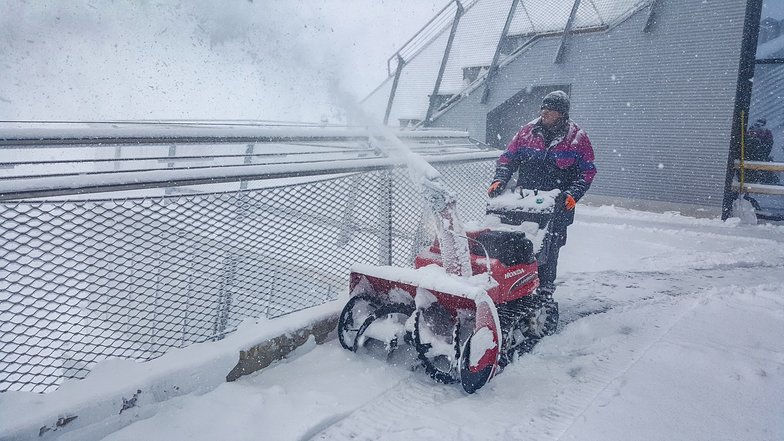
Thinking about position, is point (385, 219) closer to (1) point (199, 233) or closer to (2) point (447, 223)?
(2) point (447, 223)

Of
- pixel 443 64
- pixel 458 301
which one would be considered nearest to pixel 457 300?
pixel 458 301

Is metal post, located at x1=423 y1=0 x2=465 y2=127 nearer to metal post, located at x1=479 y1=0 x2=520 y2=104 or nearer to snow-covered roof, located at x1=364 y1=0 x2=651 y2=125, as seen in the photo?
snow-covered roof, located at x1=364 y1=0 x2=651 y2=125

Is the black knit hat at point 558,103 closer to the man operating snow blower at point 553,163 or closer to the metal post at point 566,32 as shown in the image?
the man operating snow blower at point 553,163

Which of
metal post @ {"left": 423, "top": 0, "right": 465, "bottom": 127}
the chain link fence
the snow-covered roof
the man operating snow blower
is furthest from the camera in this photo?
metal post @ {"left": 423, "top": 0, "right": 465, "bottom": 127}

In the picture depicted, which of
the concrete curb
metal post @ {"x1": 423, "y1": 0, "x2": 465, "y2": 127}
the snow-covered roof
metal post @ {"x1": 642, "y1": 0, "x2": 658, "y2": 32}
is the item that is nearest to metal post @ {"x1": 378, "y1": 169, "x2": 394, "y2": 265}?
the concrete curb

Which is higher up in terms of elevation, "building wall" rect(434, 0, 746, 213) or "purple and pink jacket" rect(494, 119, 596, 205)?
"building wall" rect(434, 0, 746, 213)

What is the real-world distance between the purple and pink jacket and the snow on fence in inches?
24.0

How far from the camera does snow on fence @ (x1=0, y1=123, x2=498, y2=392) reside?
7.89ft

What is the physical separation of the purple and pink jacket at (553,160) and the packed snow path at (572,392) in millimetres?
1312

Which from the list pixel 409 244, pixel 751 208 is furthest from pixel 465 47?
pixel 409 244

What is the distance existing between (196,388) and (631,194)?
10632 millimetres

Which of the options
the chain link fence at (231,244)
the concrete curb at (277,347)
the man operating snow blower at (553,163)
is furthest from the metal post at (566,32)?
the concrete curb at (277,347)

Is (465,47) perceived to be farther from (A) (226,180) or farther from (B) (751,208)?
(A) (226,180)

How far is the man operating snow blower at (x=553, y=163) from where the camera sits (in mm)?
4117
